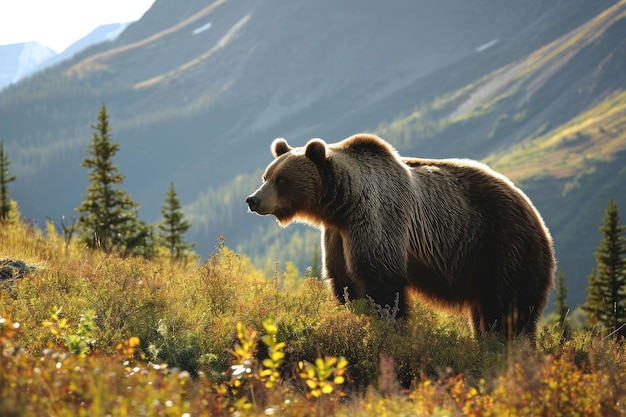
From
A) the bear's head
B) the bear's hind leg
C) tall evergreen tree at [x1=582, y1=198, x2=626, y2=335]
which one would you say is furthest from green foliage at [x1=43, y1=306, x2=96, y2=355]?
tall evergreen tree at [x1=582, y1=198, x2=626, y2=335]

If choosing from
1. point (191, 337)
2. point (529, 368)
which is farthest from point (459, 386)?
point (191, 337)

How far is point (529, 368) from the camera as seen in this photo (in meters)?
4.22

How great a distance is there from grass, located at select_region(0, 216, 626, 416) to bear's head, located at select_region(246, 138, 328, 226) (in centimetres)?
78

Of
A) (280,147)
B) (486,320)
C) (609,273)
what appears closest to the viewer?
(486,320)

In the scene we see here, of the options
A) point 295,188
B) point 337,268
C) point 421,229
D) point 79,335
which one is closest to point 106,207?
point 295,188

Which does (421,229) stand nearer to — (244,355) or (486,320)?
(486,320)

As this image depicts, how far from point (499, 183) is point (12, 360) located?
5.53 m

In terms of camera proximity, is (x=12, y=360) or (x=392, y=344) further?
(x=392, y=344)

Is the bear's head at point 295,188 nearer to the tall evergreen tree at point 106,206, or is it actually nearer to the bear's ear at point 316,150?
the bear's ear at point 316,150

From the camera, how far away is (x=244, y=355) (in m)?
3.80

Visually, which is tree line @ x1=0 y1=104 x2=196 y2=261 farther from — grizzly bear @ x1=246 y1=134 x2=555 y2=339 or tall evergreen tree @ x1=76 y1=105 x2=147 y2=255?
grizzly bear @ x1=246 y1=134 x2=555 y2=339

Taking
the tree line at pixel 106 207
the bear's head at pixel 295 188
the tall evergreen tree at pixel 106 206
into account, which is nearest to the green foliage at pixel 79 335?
the bear's head at pixel 295 188

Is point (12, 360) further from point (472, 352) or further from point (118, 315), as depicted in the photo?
point (472, 352)

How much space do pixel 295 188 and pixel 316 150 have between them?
466 millimetres
